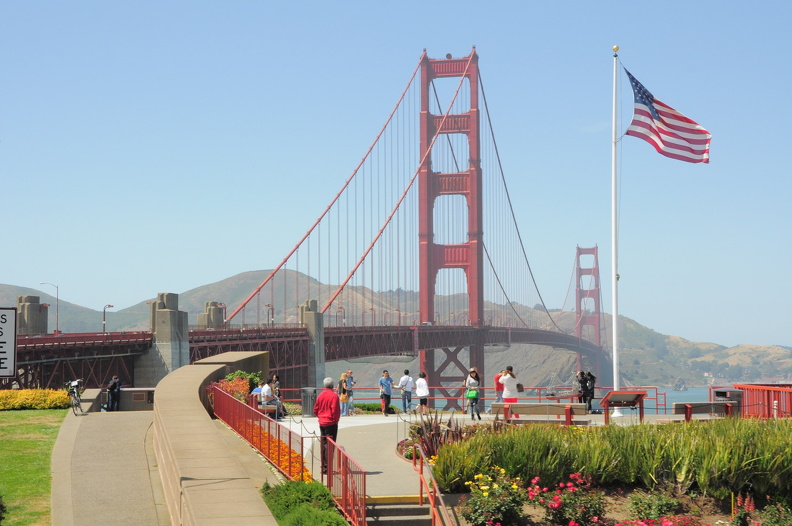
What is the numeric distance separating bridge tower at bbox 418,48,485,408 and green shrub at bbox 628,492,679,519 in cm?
8119

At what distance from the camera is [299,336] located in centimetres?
7006

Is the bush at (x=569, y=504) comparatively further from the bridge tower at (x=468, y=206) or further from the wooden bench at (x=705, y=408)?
the bridge tower at (x=468, y=206)

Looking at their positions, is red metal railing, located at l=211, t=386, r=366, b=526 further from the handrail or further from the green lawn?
the green lawn

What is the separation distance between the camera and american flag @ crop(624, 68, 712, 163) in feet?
83.1

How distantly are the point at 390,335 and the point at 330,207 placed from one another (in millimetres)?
14029

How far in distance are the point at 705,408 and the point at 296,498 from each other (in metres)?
13.4

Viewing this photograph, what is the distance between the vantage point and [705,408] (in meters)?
22.6

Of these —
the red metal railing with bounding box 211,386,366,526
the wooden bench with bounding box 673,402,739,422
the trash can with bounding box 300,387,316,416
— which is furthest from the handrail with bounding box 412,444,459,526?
the trash can with bounding box 300,387,316,416

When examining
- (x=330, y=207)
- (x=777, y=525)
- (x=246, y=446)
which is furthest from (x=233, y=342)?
(x=777, y=525)

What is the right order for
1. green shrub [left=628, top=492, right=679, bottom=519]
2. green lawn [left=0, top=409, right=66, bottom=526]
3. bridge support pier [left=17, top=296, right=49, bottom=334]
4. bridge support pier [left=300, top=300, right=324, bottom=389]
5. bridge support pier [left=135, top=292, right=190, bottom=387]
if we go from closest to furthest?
green lawn [left=0, top=409, right=66, bottom=526]
green shrub [left=628, top=492, right=679, bottom=519]
bridge support pier [left=17, top=296, right=49, bottom=334]
bridge support pier [left=135, top=292, right=190, bottom=387]
bridge support pier [left=300, top=300, right=324, bottom=389]

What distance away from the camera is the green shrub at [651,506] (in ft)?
47.4

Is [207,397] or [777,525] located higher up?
[207,397]

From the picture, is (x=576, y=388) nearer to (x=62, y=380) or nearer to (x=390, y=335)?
(x=62, y=380)

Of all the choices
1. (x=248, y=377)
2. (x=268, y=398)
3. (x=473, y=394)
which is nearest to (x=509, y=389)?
(x=473, y=394)
